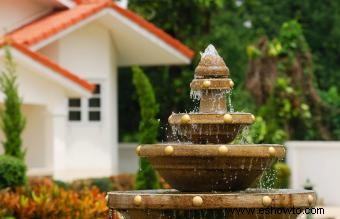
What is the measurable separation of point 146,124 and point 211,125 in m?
9.18

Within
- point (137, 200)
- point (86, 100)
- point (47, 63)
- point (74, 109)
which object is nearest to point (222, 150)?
point (137, 200)

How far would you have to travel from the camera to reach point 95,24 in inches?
1110

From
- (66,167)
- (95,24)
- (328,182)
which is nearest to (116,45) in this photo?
(95,24)

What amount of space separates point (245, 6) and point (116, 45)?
14.6m

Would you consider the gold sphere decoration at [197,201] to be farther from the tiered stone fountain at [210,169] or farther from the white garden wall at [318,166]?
the white garden wall at [318,166]

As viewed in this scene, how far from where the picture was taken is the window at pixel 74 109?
2839cm

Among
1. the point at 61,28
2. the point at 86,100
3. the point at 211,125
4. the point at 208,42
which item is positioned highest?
the point at 208,42

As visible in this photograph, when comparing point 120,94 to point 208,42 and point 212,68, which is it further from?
point 212,68

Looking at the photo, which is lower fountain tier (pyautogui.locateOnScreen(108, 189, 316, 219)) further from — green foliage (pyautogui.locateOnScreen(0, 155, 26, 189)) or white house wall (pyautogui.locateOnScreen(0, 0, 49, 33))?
white house wall (pyautogui.locateOnScreen(0, 0, 49, 33))

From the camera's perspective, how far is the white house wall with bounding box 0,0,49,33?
2708 cm

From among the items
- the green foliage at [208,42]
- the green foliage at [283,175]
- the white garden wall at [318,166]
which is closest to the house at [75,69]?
the green foliage at [208,42]

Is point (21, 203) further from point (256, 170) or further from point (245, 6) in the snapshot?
point (245, 6)

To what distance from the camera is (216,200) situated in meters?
11.6

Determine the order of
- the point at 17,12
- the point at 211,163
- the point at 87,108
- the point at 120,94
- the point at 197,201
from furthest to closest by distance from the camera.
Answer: the point at 120,94 < the point at 87,108 < the point at 17,12 < the point at 211,163 < the point at 197,201
